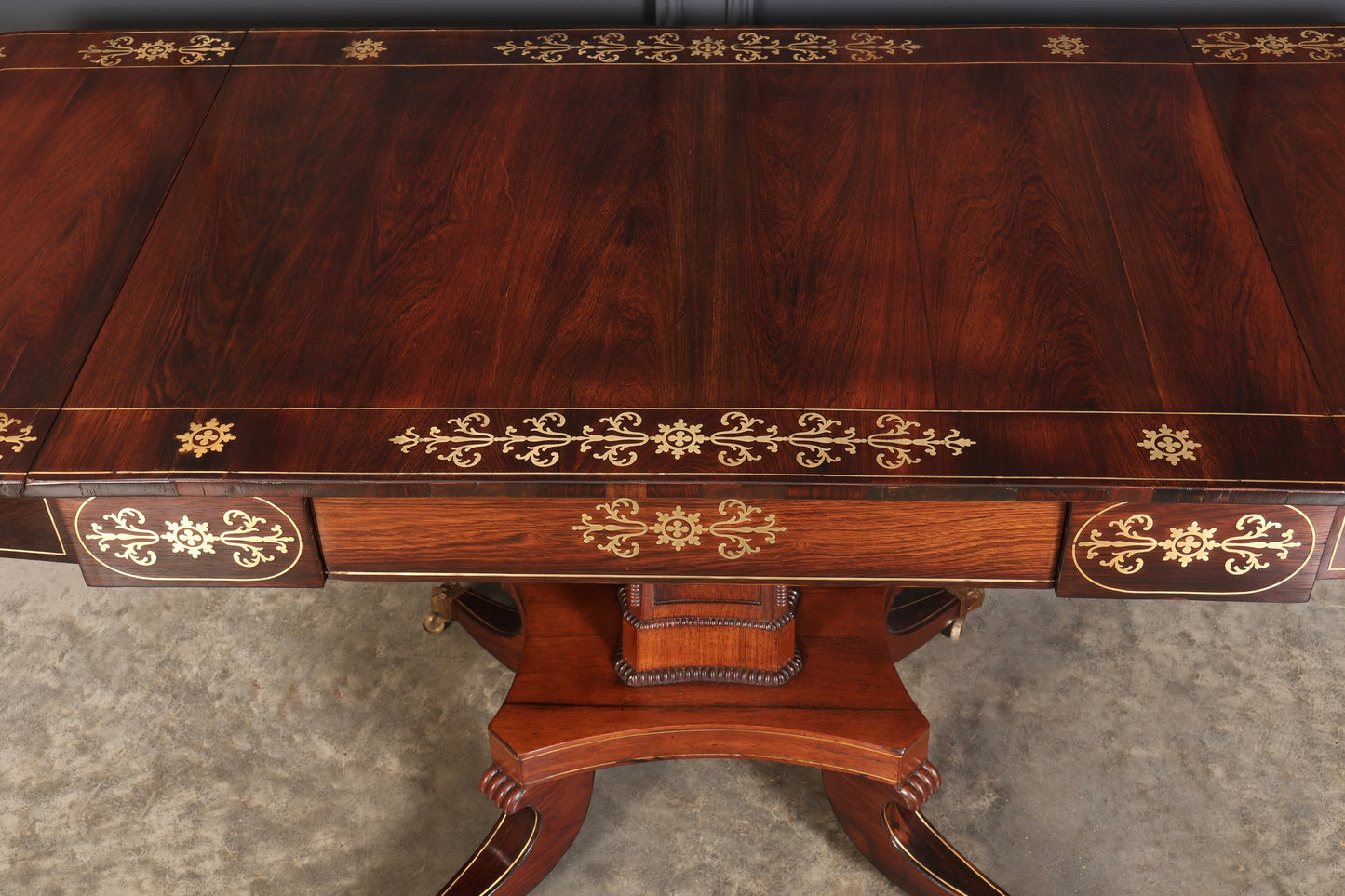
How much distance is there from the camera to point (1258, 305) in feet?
5.12

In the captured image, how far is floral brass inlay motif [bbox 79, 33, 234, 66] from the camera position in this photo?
2.06 m

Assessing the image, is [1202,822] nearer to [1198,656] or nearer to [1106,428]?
[1198,656]

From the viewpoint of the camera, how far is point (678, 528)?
4.72 ft

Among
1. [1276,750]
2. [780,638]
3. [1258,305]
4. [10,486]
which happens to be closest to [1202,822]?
[1276,750]

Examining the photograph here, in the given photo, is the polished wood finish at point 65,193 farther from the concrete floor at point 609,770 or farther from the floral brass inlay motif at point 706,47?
the concrete floor at point 609,770

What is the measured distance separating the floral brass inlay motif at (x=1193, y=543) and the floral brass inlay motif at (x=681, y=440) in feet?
0.71

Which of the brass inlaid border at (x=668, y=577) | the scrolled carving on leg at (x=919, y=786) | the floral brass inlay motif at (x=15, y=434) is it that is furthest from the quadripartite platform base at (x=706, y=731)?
the floral brass inlay motif at (x=15, y=434)

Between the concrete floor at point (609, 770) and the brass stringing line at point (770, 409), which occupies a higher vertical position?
the brass stringing line at point (770, 409)

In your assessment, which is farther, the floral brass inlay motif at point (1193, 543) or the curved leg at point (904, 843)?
the curved leg at point (904, 843)

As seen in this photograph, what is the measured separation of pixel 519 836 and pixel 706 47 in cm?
134

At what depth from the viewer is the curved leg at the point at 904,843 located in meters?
1.93

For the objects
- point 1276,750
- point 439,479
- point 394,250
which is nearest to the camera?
point 439,479

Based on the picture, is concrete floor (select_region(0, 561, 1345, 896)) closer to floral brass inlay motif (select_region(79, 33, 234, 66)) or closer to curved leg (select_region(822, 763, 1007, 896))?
curved leg (select_region(822, 763, 1007, 896))

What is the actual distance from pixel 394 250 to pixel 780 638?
0.81m
